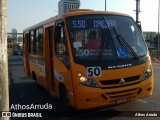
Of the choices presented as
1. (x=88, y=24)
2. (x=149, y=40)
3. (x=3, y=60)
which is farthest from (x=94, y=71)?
(x=149, y=40)

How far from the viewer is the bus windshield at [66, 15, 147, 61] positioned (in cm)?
819

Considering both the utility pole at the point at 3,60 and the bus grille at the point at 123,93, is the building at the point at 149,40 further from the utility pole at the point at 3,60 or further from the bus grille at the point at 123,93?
the utility pole at the point at 3,60

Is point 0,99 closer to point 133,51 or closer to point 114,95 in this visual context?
point 114,95

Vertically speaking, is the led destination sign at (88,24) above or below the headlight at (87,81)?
above

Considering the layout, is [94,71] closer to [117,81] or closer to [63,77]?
[117,81]

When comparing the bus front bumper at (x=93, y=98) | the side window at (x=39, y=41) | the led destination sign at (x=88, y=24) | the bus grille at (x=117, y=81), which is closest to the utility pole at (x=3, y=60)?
the bus front bumper at (x=93, y=98)

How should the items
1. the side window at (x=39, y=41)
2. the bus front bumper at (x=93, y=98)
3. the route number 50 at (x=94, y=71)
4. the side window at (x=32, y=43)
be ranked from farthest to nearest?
1. the side window at (x=32, y=43)
2. the side window at (x=39, y=41)
3. the route number 50 at (x=94, y=71)
4. the bus front bumper at (x=93, y=98)

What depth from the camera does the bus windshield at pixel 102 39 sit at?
8.19 m

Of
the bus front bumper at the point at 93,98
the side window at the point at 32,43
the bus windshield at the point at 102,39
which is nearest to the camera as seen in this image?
the bus front bumper at the point at 93,98

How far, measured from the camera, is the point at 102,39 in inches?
328

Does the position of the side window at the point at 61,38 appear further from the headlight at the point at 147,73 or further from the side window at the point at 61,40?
the headlight at the point at 147,73

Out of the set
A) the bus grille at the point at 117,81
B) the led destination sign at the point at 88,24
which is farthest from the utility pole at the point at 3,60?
the led destination sign at the point at 88,24

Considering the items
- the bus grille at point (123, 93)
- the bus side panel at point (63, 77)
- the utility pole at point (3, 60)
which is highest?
the utility pole at point (3, 60)

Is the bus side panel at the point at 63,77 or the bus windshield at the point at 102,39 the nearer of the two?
the bus side panel at the point at 63,77
